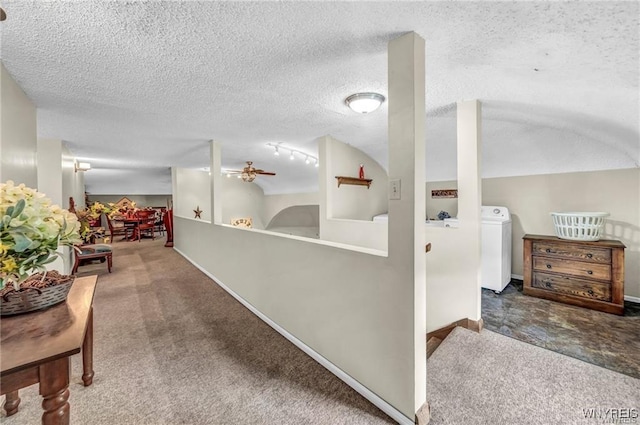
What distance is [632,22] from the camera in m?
1.09

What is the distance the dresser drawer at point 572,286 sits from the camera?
2.60 metres

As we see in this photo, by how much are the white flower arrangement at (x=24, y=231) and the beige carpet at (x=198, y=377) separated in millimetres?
1035

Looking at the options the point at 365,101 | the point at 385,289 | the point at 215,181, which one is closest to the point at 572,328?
the point at 385,289

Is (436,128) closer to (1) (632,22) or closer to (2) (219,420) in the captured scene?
(1) (632,22)

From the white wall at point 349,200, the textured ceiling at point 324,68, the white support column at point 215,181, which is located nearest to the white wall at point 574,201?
the textured ceiling at point 324,68

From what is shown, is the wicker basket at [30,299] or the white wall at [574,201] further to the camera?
the white wall at [574,201]

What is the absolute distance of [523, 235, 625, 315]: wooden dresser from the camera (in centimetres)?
254

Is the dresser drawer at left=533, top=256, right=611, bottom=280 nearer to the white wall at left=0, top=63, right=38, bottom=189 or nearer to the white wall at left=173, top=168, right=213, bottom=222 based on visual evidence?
the white wall at left=0, top=63, right=38, bottom=189

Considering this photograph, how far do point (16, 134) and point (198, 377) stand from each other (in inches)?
87.5

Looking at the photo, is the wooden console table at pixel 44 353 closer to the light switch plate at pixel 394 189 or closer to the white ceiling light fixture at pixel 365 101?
the light switch plate at pixel 394 189

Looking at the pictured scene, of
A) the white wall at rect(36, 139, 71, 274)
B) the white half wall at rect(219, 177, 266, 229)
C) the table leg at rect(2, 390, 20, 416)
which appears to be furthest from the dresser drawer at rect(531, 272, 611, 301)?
the white half wall at rect(219, 177, 266, 229)

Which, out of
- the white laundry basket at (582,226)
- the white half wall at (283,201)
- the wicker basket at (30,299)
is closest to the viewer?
the wicker basket at (30,299)

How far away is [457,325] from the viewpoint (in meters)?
2.30

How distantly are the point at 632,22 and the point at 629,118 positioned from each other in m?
1.31
